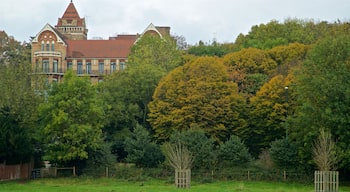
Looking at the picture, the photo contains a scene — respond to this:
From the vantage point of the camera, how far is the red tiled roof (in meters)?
92.9

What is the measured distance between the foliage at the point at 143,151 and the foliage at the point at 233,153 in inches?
210

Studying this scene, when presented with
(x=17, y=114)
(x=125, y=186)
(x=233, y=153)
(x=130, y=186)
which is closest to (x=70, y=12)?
(x=17, y=114)

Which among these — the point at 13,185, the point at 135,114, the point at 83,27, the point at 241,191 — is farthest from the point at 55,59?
the point at 241,191

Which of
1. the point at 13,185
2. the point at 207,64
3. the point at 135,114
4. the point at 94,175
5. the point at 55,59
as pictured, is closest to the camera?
the point at 13,185

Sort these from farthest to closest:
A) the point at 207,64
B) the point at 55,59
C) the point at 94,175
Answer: the point at 55,59 < the point at 207,64 < the point at 94,175

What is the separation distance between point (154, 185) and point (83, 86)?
39.7 ft

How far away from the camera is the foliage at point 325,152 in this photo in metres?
42.2

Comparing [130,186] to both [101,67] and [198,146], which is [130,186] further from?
[101,67]

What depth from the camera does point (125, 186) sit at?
46.2 meters

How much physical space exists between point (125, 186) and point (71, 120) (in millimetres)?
9533

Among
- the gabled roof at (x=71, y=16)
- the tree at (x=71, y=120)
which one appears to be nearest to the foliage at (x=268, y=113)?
the tree at (x=71, y=120)

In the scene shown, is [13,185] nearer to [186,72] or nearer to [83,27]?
[186,72]

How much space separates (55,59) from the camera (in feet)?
295

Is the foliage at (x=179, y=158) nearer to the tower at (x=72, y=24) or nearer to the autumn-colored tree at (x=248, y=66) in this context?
the autumn-colored tree at (x=248, y=66)
